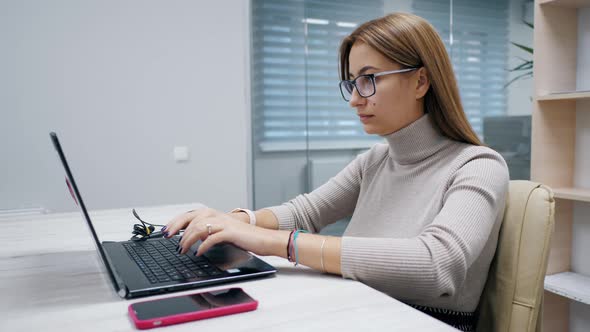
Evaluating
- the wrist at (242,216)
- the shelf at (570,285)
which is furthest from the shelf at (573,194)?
the wrist at (242,216)

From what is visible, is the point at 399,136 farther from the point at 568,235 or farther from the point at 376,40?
the point at 568,235

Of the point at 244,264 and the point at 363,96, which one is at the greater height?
the point at 363,96

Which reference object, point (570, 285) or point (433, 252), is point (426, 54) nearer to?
point (433, 252)

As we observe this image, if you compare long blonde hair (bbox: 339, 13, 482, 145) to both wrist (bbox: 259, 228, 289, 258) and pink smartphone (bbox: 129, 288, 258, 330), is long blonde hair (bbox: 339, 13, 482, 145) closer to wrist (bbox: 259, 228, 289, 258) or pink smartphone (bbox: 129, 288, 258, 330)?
wrist (bbox: 259, 228, 289, 258)

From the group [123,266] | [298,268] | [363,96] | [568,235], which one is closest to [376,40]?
[363,96]

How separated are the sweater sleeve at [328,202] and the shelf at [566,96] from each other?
83cm

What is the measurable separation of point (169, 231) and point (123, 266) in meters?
0.18

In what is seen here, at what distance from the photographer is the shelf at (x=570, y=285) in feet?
5.53

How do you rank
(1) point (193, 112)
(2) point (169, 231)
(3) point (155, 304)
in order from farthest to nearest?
(1) point (193, 112), (2) point (169, 231), (3) point (155, 304)

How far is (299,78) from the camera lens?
9.49ft

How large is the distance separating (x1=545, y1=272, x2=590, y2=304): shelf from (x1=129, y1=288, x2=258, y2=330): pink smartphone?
4.58ft

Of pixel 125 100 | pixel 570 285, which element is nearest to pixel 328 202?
pixel 570 285

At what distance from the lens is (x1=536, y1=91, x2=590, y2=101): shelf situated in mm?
1658

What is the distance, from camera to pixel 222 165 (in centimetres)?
291
